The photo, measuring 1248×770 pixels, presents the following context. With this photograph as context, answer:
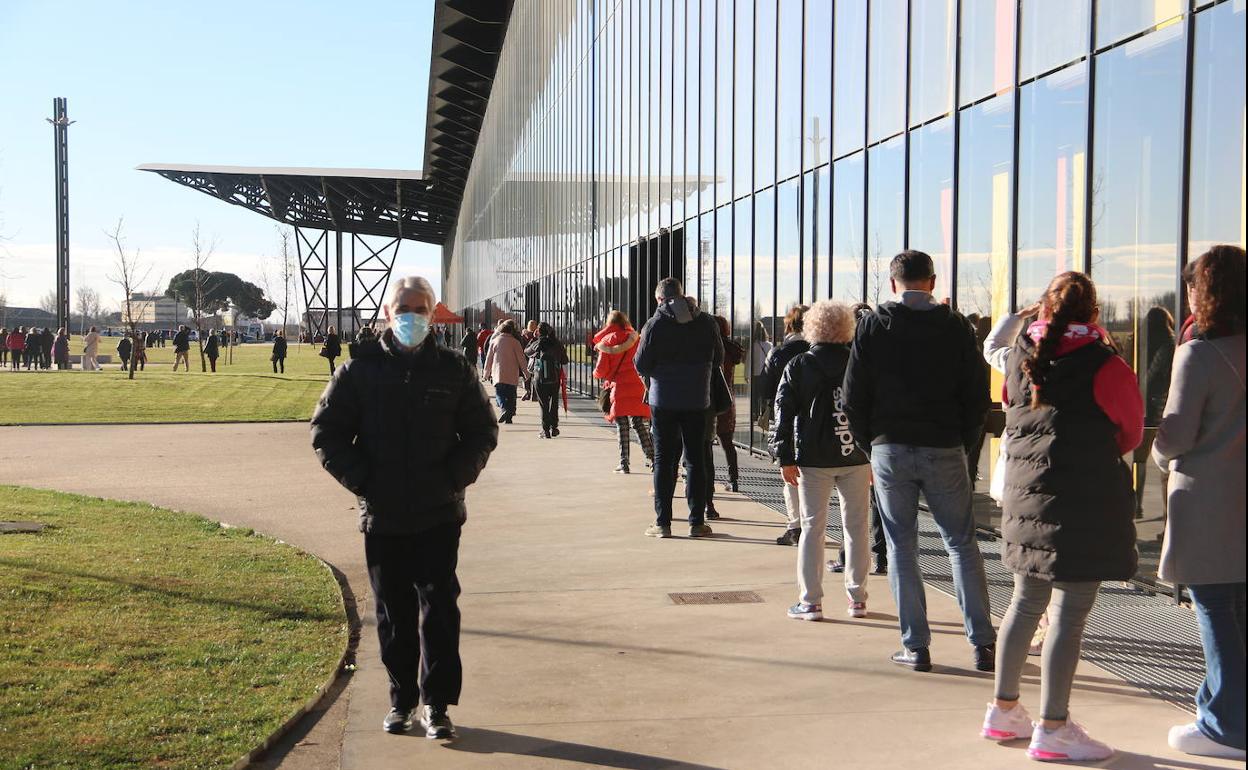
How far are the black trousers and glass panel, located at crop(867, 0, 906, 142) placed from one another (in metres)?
8.20

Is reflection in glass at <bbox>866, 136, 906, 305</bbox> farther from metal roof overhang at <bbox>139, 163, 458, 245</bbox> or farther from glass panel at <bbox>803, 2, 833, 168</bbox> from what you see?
metal roof overhang at <bbox>139, 163, 458, 245</bbox>

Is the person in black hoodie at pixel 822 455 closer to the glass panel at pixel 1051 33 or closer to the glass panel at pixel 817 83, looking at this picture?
the glass panel at pixel 1051 33

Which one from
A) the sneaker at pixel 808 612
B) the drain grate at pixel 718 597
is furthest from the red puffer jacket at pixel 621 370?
the sneaker at pixel 808 612

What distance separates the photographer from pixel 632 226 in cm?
2422

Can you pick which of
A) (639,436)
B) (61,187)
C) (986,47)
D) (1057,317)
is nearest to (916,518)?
(1057,317)

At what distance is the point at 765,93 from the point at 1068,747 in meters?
12.6

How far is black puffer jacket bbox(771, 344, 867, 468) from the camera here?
695 cm

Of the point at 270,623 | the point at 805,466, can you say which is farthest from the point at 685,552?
the point at 270,623

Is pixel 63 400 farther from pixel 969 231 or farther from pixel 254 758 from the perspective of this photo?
pixel 254 758

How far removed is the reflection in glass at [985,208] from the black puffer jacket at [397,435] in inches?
238

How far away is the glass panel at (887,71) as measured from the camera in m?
12.0

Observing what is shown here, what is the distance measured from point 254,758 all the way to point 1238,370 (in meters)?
3.65

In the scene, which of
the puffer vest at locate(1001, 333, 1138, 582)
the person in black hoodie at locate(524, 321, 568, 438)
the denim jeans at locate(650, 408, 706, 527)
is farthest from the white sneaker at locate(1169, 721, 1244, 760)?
the person in black hoodie at locate(524, 321, 568, 438)

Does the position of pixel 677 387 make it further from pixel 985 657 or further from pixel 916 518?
pixel 985 657
